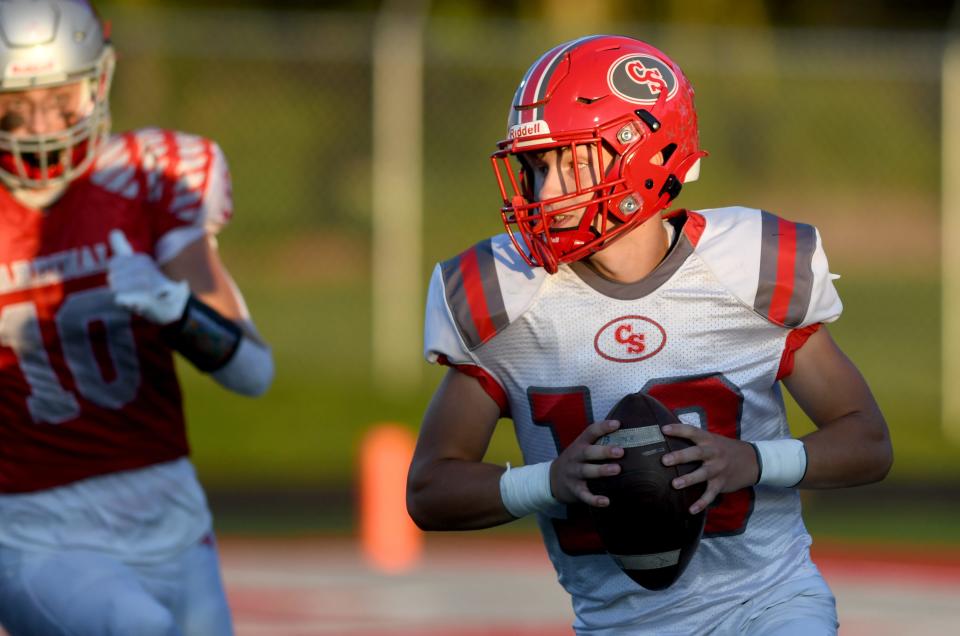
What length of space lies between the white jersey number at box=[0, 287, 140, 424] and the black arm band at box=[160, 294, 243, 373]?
174 mm

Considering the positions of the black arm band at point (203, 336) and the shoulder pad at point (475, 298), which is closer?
the shoulder pad at point (475, 298)

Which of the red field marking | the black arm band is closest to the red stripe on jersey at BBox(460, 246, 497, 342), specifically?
the black arm band

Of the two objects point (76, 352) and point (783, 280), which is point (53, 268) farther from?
point (783, 280)

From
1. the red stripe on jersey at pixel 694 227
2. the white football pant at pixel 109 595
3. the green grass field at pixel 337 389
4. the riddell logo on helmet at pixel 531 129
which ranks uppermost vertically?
the riddell logo on helmet at pixel 531 129

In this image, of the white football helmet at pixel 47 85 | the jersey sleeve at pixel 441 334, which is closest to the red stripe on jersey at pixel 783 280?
the jersey sleeve at pixel 441 334

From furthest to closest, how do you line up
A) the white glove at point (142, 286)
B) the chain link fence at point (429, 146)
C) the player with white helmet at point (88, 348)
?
the chain link fence at point (429, 146) < the player with white helmet at point (88, 348) < the white glove at point (142, 286)

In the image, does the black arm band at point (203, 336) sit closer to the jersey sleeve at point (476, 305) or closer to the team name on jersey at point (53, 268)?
the team name on jersey at point (53, 268)

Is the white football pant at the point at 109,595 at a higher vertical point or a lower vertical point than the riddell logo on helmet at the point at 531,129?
lower

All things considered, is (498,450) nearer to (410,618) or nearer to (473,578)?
(473,578)

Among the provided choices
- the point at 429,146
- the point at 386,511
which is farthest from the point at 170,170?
the point at 429,146

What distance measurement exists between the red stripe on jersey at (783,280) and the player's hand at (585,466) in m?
0.55

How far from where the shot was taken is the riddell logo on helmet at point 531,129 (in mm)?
3484

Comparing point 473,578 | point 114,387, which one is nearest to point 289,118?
point 473,578

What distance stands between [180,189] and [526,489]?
1602mm
